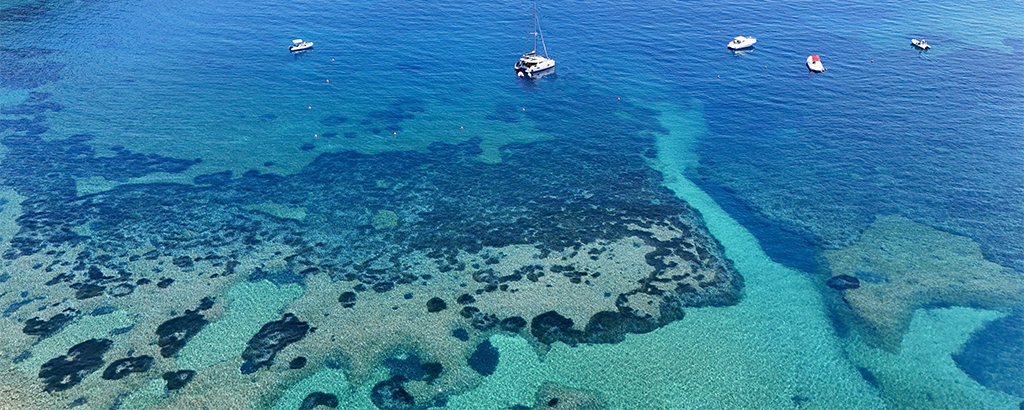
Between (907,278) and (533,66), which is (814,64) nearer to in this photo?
(533,66)

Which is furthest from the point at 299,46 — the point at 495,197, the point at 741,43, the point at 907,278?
the point at 907,278

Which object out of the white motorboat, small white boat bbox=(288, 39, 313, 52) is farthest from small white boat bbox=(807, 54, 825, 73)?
small white boat bbox=(288, 39, 313, 52)

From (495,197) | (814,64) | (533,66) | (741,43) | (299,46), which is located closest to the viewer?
(495,197)

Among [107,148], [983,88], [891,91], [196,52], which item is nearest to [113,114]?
[107,148]

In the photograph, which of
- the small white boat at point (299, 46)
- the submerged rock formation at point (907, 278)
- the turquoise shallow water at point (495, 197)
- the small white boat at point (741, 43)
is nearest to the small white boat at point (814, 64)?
the turquoise shallow water at point (495, 197)

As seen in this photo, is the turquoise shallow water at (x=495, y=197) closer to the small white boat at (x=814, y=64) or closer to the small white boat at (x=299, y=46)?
the small white boat at (x=814, y=64)

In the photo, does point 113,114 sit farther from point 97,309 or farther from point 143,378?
point 143,378
